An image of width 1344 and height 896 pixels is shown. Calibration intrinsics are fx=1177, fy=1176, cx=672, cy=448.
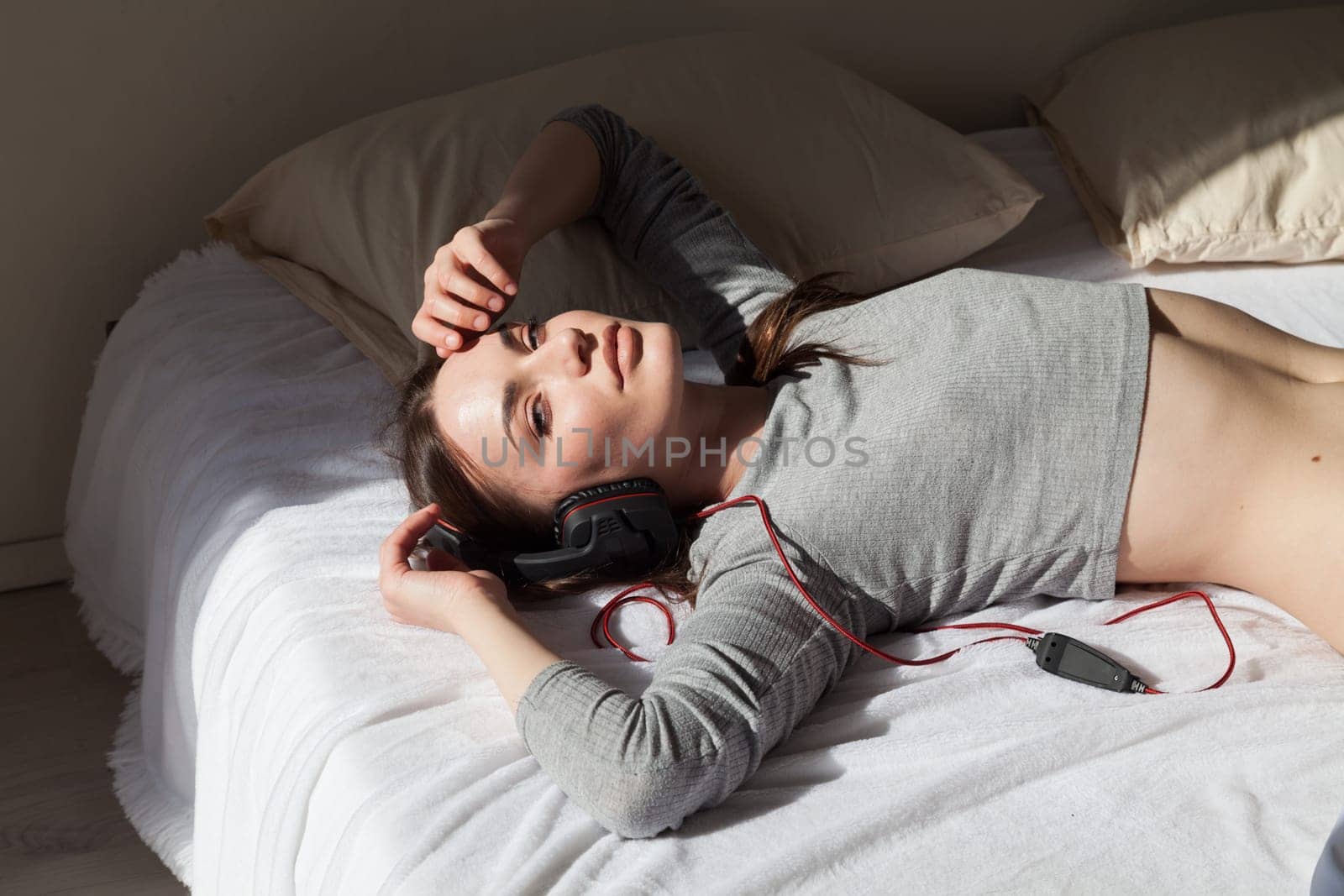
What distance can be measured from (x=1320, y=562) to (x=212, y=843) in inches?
43.4

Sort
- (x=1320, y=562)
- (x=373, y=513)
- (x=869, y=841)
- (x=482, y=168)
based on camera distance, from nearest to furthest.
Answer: (x=869, y=841), (x=1320, y=562), (x=373, y=513), (x=482, y=168)

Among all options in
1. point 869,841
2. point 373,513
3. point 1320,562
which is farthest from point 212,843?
point 1320,562

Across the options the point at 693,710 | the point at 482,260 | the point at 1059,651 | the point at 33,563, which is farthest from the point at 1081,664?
the point at 33,563

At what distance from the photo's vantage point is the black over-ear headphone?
1161 mm

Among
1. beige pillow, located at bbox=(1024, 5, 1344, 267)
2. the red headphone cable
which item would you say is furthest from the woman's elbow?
beige pillow, located at bbox=(1024, 5, 1344, 267)

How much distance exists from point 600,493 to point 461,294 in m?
0.25

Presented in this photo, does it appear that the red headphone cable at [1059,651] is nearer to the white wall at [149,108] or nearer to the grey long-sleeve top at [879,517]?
the grey long-sleeve top at [879,517]

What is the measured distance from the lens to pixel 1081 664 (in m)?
1.05

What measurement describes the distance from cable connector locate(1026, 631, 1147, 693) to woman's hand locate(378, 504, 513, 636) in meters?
0.49

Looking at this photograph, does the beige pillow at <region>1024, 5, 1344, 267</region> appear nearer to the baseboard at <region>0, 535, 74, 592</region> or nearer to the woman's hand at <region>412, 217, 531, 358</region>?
the woman's hand at <region>412, 217, 531, 358</region>

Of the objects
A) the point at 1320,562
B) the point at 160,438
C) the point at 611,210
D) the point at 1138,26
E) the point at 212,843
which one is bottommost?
the point at 212,843

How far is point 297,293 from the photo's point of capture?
65.0 inches

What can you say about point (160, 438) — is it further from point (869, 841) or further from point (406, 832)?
point (869, 841)

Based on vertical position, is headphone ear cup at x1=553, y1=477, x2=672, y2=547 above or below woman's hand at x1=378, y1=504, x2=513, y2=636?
above
